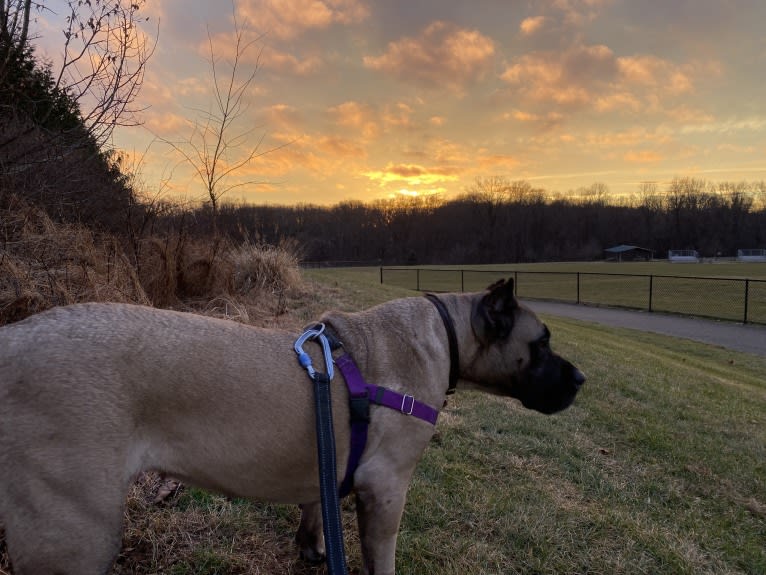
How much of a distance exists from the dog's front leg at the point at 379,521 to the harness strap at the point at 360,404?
0.35 ft

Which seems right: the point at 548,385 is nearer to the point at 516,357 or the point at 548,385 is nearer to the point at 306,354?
the point at 516,357

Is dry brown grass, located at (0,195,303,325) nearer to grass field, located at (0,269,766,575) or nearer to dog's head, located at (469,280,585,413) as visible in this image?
grass field, located at (0,269,766,575)

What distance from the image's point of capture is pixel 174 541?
257 cm

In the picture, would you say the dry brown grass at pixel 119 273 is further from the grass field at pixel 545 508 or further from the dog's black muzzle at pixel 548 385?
the dog's black muzzle at pixel 548 385

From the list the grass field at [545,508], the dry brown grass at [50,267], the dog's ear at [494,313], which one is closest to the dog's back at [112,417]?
the grass field at [545,508]

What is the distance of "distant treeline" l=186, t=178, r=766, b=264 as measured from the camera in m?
107

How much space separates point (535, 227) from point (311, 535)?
406ft

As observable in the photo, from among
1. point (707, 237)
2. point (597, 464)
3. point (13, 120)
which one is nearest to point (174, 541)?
point (597, 464)

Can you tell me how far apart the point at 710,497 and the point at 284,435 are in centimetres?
407

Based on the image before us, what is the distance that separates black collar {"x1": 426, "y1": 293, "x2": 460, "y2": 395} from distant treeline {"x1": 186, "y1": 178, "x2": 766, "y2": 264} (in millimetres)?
93730

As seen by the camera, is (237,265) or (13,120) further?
(237,265)

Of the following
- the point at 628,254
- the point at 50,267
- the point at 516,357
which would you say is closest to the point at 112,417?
the point at 516,357

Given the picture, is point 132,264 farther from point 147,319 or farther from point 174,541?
point 147,319

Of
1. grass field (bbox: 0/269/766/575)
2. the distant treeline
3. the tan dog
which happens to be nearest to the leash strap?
the tan dog
